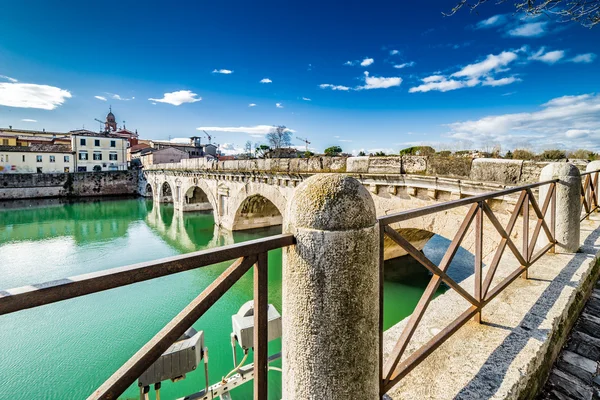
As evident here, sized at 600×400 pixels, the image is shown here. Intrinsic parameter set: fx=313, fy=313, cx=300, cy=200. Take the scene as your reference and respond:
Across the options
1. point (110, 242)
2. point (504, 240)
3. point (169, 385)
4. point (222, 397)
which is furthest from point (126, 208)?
point (504, 240)

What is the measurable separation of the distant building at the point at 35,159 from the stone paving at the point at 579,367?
4820 cm

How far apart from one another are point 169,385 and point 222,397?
2.69m

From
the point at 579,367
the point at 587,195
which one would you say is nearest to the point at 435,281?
the point at 579,367

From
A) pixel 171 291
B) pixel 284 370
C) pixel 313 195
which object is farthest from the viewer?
pixel 171 291

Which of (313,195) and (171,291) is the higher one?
(313,195)

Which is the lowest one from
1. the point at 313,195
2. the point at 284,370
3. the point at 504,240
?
the point at 284,370

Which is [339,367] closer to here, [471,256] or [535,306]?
[535,306]

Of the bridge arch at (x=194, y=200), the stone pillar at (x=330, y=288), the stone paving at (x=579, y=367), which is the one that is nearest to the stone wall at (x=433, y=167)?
the stone paving at (x=579, y=367)

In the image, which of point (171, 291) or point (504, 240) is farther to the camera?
point (171, 291)

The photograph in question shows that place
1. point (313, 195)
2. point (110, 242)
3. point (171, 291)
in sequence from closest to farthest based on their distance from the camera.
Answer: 1. point (313, 195)
2. point (171, 291)
3. point (110, 242)

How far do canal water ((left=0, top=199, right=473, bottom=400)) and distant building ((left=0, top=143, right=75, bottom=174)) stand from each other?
26560 millimetres

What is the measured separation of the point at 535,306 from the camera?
8.55 feet

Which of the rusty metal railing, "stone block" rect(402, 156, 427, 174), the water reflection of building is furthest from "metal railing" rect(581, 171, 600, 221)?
the water reflection of building

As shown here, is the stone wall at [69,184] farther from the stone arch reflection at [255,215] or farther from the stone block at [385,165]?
the stone block at [385,165]
